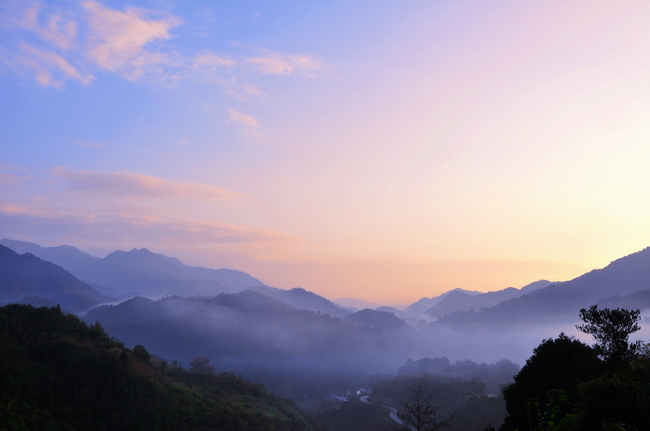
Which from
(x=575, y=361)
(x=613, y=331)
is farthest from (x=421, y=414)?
(x=613, y=331)

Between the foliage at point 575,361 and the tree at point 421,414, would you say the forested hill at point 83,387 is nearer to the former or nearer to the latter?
the tree at point 421,414

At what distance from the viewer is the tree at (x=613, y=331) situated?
36.1 m

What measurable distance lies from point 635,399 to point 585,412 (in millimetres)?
2081

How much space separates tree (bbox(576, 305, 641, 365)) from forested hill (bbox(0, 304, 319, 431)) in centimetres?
4123

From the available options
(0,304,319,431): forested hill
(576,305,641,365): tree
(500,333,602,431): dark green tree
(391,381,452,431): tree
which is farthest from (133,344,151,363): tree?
(576,305,641,365): tree

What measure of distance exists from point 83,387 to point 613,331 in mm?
52417

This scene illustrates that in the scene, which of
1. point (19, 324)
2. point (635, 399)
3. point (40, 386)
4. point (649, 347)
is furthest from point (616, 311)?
point (19, 324)

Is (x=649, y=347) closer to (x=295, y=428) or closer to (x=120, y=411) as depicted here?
(x=120, y=411)

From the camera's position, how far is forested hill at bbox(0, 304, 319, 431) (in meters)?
37.3

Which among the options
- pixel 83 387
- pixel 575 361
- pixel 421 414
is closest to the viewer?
pixel 421 414

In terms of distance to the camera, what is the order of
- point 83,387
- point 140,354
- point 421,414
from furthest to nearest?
point 140,354
point 83,387
point 421,414

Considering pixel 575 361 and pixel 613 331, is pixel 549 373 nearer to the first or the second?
pixel 575 361

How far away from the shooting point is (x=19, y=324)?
1849 inches

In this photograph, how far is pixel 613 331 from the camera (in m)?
37.2
